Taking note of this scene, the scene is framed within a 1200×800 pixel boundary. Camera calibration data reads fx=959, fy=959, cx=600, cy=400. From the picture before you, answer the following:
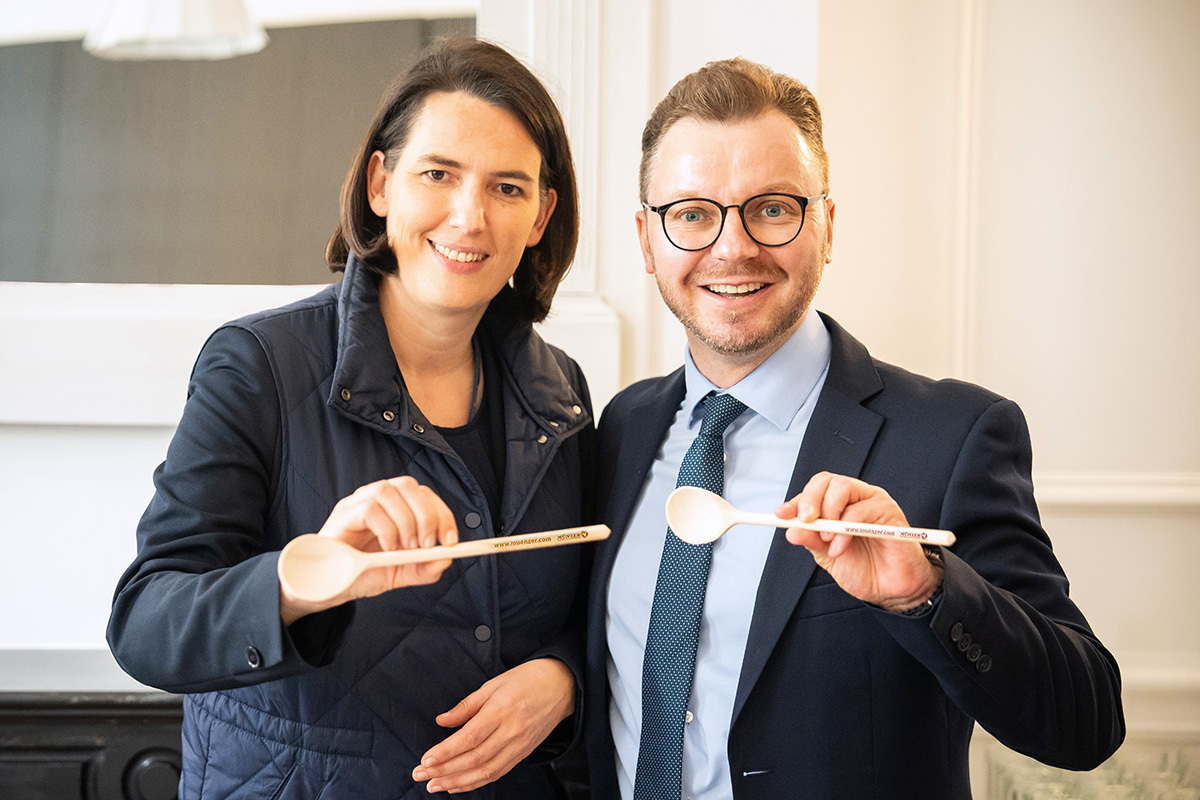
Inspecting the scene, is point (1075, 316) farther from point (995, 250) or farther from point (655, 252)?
point (655, 252)

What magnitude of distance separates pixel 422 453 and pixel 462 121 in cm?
48

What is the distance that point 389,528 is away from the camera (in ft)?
3.12

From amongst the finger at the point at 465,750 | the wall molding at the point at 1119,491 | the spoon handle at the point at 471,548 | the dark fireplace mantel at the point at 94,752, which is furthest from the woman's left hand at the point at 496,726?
the wall molding at the point at 1119,491

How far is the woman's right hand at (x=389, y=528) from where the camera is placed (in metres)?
0.95

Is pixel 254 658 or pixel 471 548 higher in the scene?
pixel 471 548

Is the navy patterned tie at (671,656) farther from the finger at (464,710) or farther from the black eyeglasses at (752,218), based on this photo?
the black eyeglasses at (752,218)

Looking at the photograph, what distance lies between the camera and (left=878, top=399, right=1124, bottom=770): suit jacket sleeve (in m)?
1.02

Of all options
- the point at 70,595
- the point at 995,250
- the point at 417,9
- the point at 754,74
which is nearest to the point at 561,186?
the point at 754,74

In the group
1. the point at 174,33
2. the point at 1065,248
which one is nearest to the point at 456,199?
the point at 174,33

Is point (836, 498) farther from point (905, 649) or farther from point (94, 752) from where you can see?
point (94, 752)

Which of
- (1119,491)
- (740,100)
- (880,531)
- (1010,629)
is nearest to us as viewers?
(880,531)

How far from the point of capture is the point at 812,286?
1396 millimetres

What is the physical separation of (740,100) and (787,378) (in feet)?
1.32

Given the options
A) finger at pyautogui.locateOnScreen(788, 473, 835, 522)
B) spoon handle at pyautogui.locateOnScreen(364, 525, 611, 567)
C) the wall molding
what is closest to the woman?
spoon handle at pyautogui.locateOnScreen(364, 525, 611, 567)
